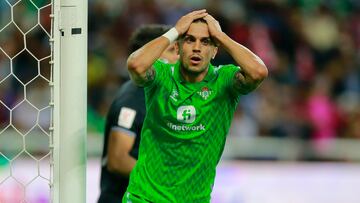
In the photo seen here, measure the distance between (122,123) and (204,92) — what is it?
2.74 feet

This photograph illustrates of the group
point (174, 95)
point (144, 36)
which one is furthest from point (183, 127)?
point (144, 36)

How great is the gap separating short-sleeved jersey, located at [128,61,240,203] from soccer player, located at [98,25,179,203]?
0.58m

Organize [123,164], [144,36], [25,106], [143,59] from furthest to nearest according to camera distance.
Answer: [25,106], [144,36], [123,164], [143,59]

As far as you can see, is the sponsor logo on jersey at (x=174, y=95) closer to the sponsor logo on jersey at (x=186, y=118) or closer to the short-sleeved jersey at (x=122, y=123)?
the sponsor logo on jersey at (x=186, y=118)

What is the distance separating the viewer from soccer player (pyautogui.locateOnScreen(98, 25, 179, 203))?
198 inches

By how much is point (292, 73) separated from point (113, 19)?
1890 mm

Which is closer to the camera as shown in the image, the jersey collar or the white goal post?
the white goal post

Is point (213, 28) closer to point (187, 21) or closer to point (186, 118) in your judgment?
point (187, 21)

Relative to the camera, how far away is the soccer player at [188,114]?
169 inches

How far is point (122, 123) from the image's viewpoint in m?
5.09

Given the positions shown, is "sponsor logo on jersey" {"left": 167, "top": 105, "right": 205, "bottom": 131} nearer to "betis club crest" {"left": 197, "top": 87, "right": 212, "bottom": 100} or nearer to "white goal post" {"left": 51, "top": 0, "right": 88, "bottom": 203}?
"betis club crest" {"left": 197, "top": 87, "right": 212, "bottom": 100}

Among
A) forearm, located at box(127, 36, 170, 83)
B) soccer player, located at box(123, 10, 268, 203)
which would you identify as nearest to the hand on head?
soccer player, located at box(123, 10, 268, 203)

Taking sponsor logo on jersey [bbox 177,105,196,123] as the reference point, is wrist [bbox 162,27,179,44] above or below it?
above

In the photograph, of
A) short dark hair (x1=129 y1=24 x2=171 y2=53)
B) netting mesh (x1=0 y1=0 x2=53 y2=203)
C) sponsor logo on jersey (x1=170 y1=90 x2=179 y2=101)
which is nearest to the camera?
sponsor logo on jersey (x1=170 y1=90 x2=179 y2=101)
